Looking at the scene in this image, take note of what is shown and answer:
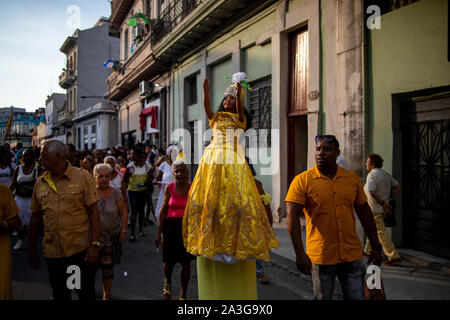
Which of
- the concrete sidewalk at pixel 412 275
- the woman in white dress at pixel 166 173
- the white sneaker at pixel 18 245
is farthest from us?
the woman in white dress at pixel 166 173

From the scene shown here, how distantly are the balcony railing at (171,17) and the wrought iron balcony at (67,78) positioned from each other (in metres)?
27.6

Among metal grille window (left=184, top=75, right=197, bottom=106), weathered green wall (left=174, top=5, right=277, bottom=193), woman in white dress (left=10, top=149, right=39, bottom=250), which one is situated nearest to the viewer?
woman in white dress (left=10, top=149, right=39, bottom=250)

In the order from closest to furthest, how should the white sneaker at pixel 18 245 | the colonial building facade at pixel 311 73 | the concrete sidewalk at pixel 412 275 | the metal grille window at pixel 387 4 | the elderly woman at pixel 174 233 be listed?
the elderly woman at pixel 174 233, the concrete sidewalk at pixel 412 275, the colonial building facade at pixel 311 73, the metal grille window at pixel 387 4, the white sneaker at pixel 18 245

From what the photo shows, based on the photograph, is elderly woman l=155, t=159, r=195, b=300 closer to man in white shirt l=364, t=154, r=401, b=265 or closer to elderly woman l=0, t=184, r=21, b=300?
elderly woman l=0, t=184, r=21, b=300

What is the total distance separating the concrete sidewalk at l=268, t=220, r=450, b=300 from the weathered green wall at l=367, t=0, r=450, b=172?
5.09 feet

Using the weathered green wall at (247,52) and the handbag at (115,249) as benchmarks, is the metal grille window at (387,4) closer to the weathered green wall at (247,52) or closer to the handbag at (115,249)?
the weathered green wall at (247,52)

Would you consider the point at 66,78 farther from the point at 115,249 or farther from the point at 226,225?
the point at 226,225

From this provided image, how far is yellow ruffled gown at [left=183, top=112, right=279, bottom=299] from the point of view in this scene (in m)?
2.70

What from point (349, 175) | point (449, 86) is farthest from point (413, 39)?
point (349, 175)

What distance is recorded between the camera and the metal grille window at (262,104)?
30.9 feet

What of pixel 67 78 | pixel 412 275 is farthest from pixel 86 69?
pixel 412 275

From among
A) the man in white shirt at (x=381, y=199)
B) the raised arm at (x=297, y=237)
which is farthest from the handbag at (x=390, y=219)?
the raised arm at (x=297, y=237)

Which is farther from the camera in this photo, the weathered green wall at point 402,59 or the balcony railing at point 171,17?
the balcony railing at point 171,17

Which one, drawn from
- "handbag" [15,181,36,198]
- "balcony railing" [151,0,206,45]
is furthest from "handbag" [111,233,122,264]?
"balcony railing" [151,0,206,45]
